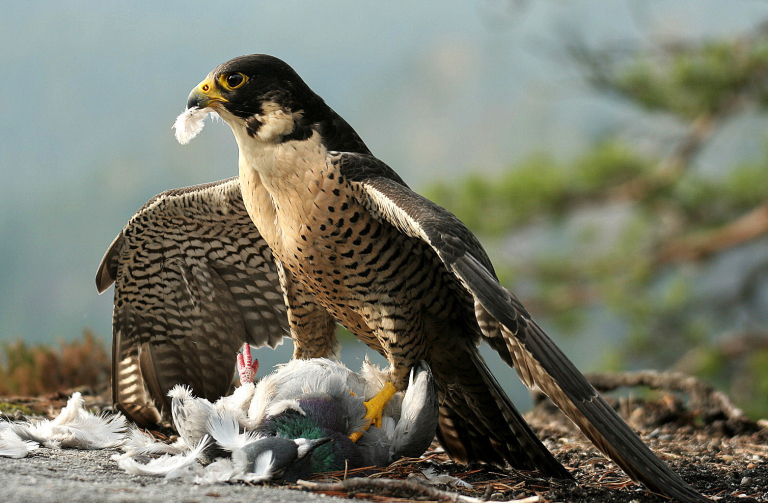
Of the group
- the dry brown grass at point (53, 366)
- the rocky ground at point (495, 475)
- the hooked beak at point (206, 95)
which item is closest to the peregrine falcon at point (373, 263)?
the hooked beak at point (206, 95)

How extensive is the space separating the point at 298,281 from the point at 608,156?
444 centimetres

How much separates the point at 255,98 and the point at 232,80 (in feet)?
0.34

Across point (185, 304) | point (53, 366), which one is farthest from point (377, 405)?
point (53, 366)

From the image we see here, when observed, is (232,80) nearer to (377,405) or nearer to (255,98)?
(255,98)

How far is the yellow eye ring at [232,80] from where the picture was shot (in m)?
2.78

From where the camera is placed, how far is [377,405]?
108 inches

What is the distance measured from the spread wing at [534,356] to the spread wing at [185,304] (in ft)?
4.42

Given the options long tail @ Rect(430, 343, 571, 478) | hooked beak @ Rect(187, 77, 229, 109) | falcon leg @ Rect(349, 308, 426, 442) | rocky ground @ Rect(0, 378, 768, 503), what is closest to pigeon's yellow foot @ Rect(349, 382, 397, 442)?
falcon leg @ Rect(349, 308, 426, 442)

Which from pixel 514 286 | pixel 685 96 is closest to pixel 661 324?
pixel 514 286

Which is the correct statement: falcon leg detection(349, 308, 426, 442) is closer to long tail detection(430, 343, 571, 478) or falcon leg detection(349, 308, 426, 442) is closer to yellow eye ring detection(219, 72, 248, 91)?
long tail detection(430, 343, 571, 478)

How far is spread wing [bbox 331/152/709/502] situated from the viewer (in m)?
2.14

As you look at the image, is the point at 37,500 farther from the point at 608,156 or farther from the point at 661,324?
the point at 661,324

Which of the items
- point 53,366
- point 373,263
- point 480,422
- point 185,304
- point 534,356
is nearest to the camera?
point 534,356

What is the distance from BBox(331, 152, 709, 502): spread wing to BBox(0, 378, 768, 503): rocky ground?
0.28 m
